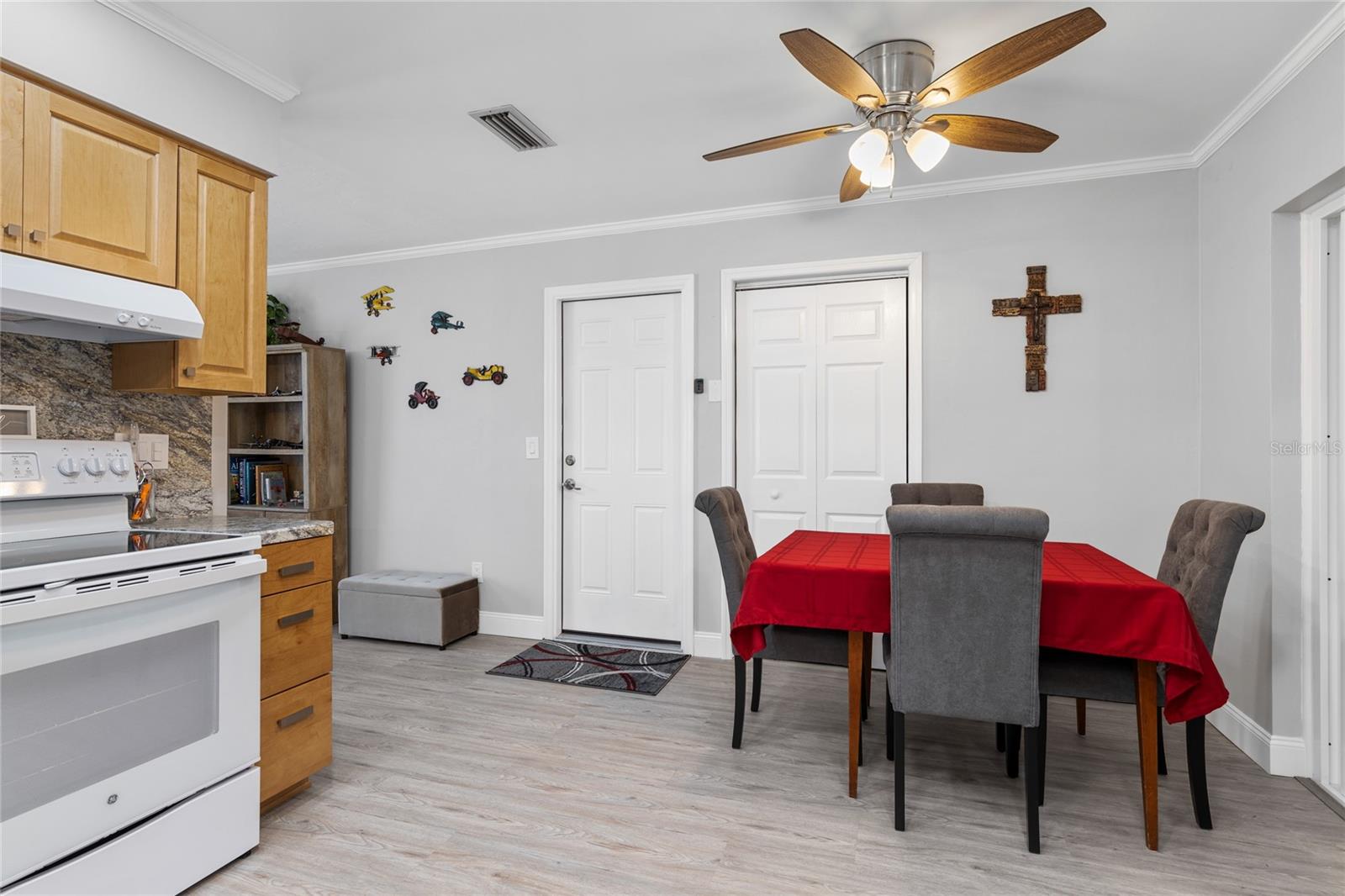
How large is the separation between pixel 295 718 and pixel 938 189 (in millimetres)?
3517

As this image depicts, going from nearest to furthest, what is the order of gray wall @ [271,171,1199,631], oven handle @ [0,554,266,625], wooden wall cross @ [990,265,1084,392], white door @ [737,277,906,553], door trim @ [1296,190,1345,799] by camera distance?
oven handle @ [0,554,266,625] → door trim @ [1296,190,1345,799] → gray wall @ [271,171,1199,631] → wooden wall cross @ [990,265,1084,392] → white door @ [737,277,906,553]

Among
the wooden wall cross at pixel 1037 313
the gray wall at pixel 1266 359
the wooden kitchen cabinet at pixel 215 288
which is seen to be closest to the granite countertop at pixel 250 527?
the wooden kitchen cabinet at pixel 215 288

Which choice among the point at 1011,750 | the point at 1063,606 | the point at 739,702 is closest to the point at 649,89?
the point at 1063,606

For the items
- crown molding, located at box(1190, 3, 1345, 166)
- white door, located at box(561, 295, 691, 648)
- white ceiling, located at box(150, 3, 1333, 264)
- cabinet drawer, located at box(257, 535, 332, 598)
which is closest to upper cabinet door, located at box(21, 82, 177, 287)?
white ceiling, located at box(150, 3, 1333, 264)

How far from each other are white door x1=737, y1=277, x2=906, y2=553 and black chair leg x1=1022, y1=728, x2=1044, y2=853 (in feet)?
5.50

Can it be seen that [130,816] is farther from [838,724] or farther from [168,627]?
[838,724]

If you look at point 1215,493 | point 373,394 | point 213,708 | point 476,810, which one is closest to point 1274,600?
point 1215,493

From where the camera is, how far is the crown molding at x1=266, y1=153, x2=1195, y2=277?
3.14 metres

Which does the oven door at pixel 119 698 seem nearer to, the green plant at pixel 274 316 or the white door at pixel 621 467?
the white door at pixel 621 467

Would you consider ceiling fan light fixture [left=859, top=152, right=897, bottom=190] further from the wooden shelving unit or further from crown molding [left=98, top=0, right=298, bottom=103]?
the wooden shelving unit

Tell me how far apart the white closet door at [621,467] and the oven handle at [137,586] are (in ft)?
7.43

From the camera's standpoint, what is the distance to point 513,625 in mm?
4230

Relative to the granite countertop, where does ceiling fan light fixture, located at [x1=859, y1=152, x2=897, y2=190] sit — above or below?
above

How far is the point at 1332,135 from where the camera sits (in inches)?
83.4
